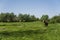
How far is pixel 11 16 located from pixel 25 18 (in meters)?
16.2

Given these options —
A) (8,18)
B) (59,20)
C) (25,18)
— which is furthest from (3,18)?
(59,20)

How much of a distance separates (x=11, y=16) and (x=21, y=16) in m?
10.1

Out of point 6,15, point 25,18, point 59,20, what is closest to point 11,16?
point 6,15

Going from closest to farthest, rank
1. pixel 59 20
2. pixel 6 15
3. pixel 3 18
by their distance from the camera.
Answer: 1. pixel 59 20
2. pixel 3 18
3. pixel 6 15

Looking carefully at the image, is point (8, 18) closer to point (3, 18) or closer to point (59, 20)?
point (3, 18)

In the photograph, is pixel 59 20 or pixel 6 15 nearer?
pixel 59 20

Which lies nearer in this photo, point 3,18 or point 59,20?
point 59,20

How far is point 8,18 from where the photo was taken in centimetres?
16012

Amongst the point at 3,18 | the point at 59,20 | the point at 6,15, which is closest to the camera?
the point at 59,20

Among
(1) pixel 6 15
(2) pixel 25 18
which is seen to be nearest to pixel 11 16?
(1) pixel 6 15

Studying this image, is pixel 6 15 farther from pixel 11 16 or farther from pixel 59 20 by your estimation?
pixel 59 20

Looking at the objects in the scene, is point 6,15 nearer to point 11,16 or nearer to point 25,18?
point 11,16

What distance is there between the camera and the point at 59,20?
9838cm

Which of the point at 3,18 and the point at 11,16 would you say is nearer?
the point at 3,18
